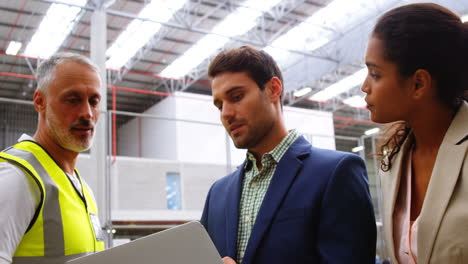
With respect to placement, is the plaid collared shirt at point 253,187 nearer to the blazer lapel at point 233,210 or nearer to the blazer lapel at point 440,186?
the blazer lapel at point 233,210

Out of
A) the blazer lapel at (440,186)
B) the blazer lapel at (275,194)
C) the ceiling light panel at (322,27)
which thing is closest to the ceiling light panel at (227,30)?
the ceiling light panel at (322,27)

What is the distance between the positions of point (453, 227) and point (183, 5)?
1145 centimetres

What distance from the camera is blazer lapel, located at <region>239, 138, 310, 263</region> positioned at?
5.50 ft

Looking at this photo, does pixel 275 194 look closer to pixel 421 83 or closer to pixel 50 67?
pixel 421 83

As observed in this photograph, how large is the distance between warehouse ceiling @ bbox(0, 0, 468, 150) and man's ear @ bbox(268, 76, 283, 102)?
762cm

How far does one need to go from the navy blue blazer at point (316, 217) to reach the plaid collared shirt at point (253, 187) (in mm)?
34

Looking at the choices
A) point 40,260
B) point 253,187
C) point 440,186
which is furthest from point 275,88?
point 40,260

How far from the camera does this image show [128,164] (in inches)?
456

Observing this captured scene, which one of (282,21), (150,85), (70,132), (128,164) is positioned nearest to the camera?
(70,132)

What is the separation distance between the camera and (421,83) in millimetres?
1569

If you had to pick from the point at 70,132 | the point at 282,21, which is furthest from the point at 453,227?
the point at 282,21

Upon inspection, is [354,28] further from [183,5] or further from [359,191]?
[359,191]

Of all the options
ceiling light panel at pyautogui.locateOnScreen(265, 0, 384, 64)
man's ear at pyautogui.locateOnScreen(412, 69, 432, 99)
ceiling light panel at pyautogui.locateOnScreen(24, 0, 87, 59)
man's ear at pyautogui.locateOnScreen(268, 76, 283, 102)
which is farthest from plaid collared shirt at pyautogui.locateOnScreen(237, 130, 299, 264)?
ceiling light panel at pyautogui.locateOnScreen(24, 0, 87, 59)

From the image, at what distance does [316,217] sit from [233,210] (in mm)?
334
